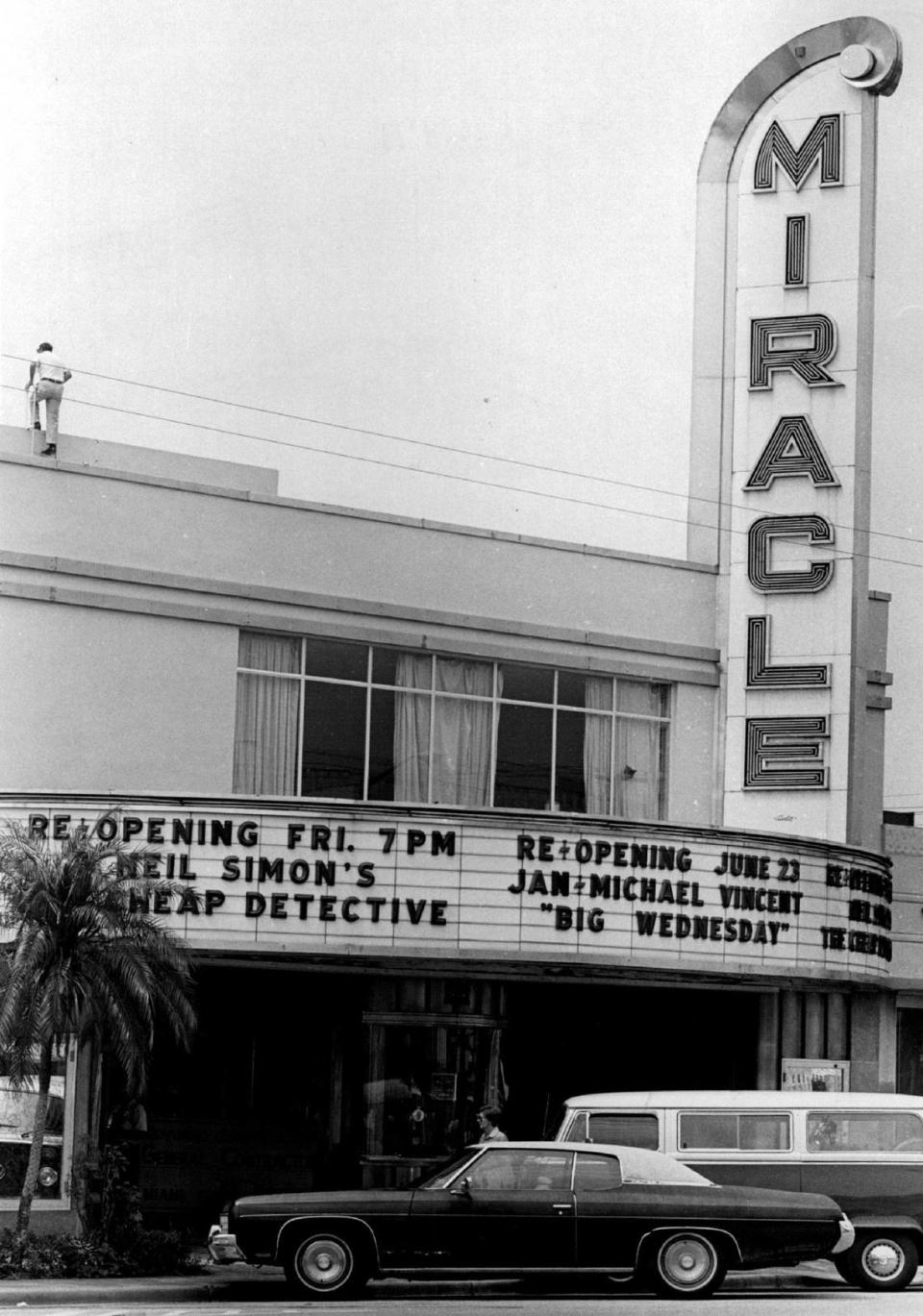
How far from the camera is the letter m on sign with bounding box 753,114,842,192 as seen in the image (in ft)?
91.1

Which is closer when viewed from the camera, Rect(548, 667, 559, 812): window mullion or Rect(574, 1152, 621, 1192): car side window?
Rect(574, 1152, 621, 1192): car side window

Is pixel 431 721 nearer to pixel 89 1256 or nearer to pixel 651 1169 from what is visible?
pixel 89 1256

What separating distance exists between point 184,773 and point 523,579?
5.31 m

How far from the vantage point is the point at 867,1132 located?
64.9 feet

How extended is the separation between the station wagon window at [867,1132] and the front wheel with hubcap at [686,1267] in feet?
9.68

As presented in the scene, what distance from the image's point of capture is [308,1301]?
17031 millimetres

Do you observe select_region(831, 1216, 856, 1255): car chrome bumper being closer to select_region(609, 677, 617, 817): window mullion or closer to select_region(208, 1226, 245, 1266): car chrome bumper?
select_region(208, 1226, 245, 1266): car chrome bumper

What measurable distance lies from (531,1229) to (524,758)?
381 inches

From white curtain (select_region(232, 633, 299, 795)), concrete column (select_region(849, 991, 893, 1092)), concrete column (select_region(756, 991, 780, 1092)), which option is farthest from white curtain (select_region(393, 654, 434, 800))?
concrete column (select_region(849, 991, 893, 1092))

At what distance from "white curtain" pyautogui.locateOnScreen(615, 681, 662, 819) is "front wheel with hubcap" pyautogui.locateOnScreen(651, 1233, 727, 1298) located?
383 inches

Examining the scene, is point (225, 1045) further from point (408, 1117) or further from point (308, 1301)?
point (308, 1301)

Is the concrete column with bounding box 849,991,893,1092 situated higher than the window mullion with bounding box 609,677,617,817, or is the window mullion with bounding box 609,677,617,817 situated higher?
the window mullion with bounding box 609,677,617,817

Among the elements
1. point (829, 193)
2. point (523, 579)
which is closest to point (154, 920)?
point (523, 579)

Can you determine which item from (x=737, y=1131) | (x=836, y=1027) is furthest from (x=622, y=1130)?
(x=836, y=1027)
